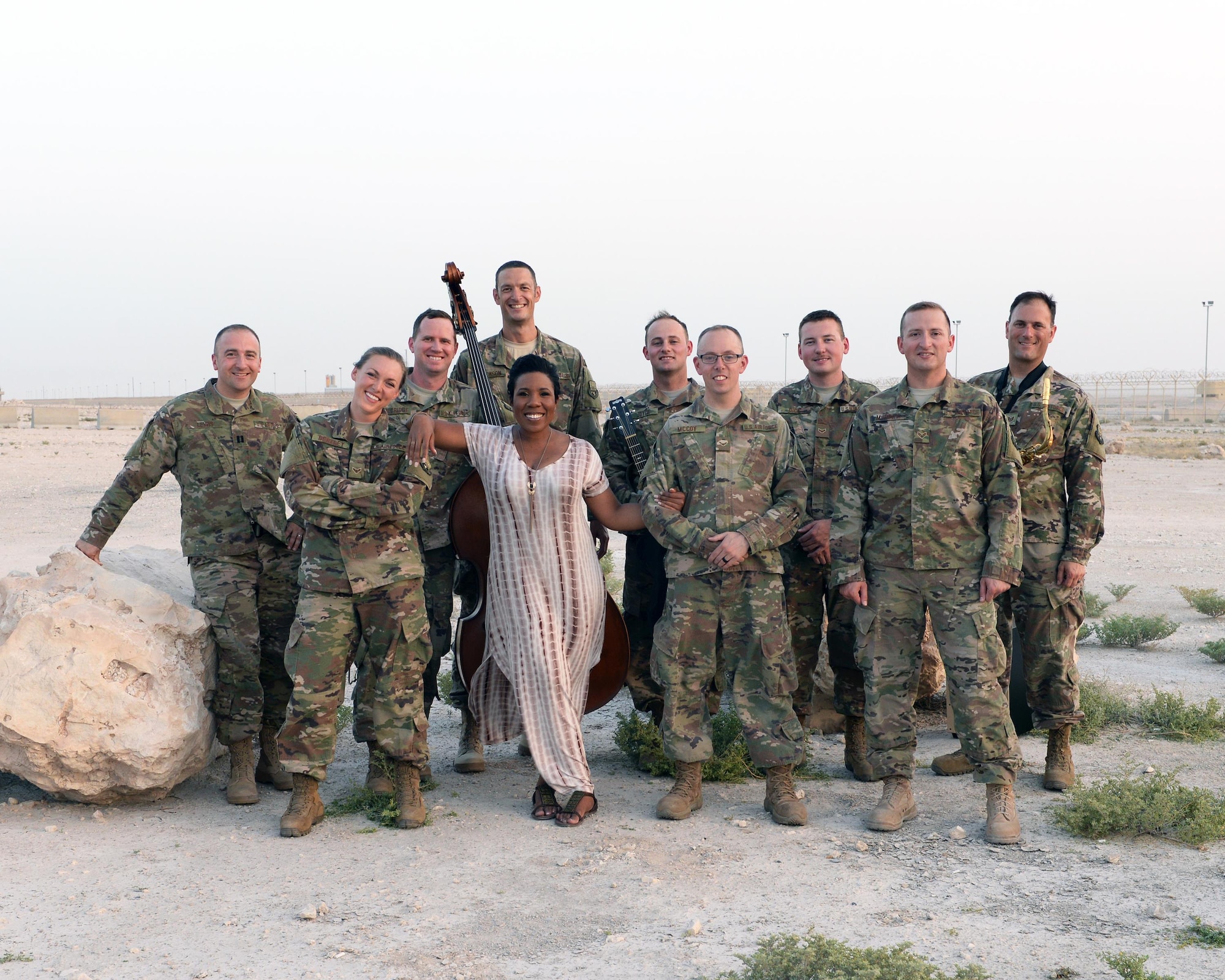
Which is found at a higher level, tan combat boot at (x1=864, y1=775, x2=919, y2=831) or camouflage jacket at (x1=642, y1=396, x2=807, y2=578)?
camouflage jacket at (x1=642, y1=396, x2=807, y2=578)

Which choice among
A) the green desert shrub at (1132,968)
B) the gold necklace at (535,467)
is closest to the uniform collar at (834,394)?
the gold necklace at (535,467)

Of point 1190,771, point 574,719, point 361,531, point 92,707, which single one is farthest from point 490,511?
point 1190,771

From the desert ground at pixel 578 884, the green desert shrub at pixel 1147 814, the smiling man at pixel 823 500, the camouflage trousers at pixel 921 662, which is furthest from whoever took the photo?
the smiling man at pixel 823 500

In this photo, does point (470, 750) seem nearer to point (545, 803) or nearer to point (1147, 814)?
point (545, 803)

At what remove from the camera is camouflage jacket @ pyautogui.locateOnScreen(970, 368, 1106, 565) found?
5305 mm

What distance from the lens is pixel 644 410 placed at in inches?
239

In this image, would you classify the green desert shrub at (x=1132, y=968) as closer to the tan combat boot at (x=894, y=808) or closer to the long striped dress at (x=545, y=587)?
the tan combat boot at (x=894, y=808)

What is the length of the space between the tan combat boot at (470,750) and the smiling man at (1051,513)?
9.73 ft

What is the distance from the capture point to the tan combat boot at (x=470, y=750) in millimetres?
5969

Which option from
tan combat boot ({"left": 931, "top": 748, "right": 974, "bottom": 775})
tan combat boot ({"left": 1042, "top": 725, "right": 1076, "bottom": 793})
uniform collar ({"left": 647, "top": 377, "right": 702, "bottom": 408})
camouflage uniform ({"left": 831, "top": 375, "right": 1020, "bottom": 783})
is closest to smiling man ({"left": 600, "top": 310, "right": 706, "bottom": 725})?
uniform collar ({"left": 647, "top": 377, "right": 702, "bottom": 408})

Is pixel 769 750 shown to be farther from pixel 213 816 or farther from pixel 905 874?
pixel 213 816

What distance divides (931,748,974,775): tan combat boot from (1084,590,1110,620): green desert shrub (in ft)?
13.6

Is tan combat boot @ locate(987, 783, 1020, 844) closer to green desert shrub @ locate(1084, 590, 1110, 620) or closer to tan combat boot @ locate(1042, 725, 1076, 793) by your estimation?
tan combat boot @ locate(1042, 725, 1076, 793)

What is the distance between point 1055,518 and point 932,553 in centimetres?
91
